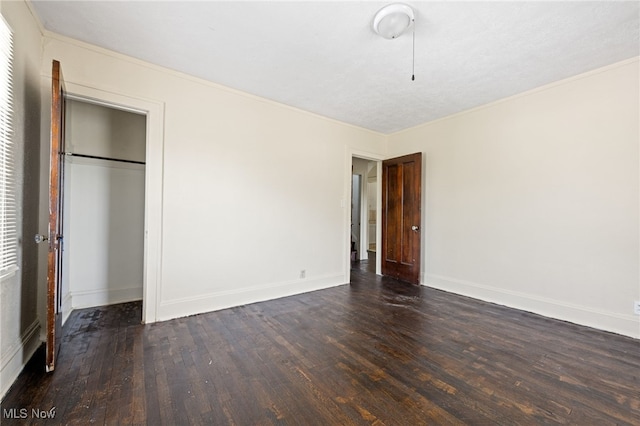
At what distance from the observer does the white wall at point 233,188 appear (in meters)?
2.89

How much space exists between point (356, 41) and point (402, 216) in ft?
9.97

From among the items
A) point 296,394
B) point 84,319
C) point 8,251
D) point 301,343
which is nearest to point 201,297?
point 84,319

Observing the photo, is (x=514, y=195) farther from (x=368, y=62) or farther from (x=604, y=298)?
(x=368, y=62)

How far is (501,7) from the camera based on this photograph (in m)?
1.98

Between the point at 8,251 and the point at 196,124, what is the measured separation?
1.95 meters

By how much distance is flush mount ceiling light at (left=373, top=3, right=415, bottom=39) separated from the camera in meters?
1.98

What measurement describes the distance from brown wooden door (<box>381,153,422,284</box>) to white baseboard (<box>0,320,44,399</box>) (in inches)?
177

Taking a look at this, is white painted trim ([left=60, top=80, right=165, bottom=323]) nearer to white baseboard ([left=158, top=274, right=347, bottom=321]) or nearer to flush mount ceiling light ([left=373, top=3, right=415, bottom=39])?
white baseboard ([left=158, top=274, right=347, bottom=321])

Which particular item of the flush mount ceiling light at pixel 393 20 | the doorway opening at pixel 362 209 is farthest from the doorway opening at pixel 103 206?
the doorway opening at pixel 362 209

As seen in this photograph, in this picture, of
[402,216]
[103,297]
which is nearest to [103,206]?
[103,297]

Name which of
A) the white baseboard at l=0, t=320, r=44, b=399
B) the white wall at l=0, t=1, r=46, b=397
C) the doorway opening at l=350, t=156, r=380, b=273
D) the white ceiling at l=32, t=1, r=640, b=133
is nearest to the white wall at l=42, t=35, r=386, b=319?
the white ceiling at l=32, t=1, r=640, b=133

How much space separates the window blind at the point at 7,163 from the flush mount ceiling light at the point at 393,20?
244 centimetres

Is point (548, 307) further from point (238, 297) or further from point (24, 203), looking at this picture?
point (24, 203)

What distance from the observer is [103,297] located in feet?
10.9
